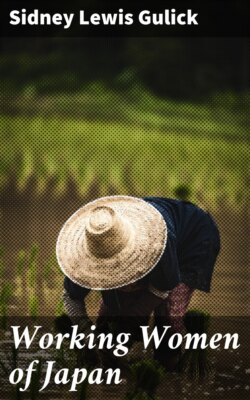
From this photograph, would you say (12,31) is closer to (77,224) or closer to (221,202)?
(221,202)

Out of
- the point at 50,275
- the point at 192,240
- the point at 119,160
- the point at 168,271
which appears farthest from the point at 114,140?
the point at 168,271

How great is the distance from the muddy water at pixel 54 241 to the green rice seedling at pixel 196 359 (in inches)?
52.9

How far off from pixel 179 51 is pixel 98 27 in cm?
140

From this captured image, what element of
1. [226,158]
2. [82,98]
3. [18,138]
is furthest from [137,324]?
[82,98]

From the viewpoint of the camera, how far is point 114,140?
15.3 m

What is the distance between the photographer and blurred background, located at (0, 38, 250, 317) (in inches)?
303

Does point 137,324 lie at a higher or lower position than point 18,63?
lower

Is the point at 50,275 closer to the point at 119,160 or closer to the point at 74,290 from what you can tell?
the point at 74,290

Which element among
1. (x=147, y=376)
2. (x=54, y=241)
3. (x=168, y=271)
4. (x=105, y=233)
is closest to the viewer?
(x=147, y=376)

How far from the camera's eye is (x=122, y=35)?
62.5 ft

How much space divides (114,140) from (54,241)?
6795mm

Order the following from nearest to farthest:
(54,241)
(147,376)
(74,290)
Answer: (147,376)
(74,290)
(54,241)

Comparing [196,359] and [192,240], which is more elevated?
[192,240]

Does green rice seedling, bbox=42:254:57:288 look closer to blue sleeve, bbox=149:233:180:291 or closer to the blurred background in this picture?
the blurred background
